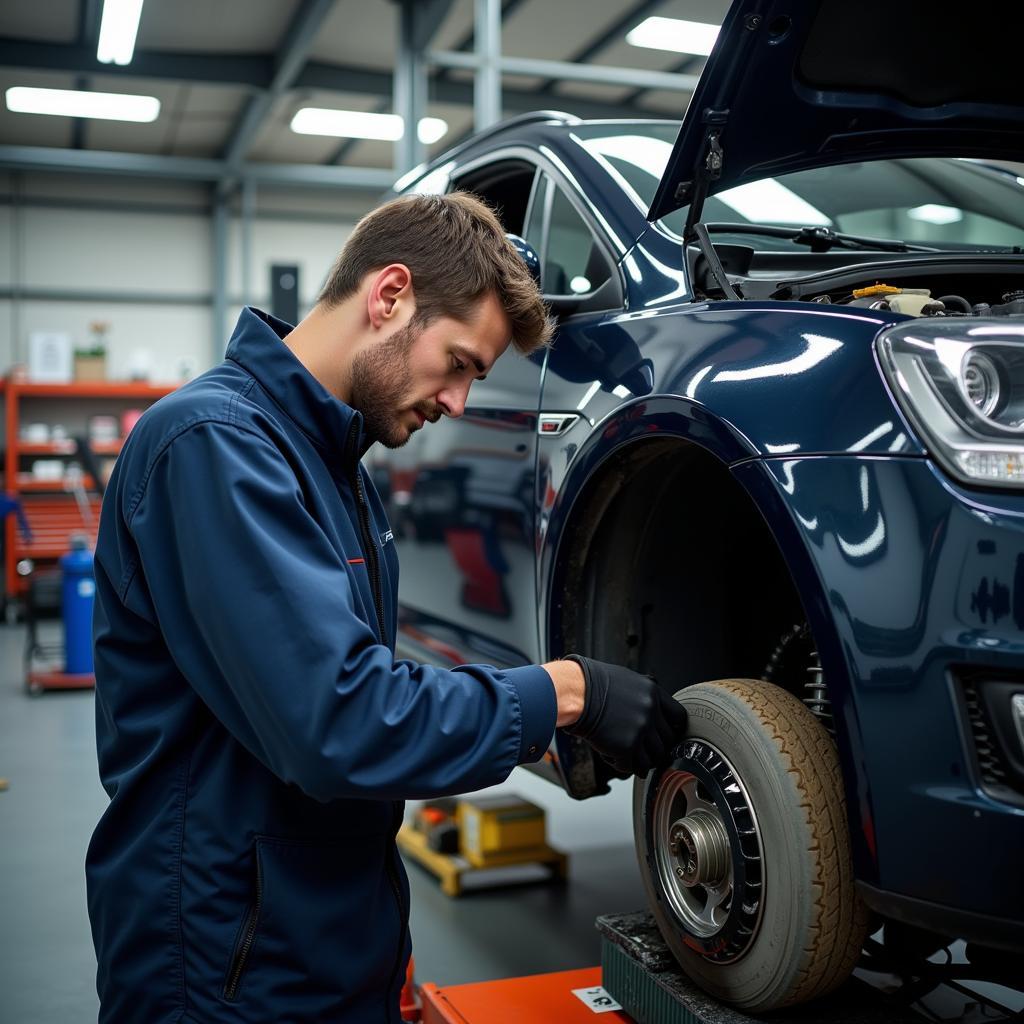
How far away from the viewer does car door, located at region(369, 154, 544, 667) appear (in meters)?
2.22

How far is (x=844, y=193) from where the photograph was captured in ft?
8.13

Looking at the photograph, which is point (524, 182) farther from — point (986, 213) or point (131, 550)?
point (131, 550)

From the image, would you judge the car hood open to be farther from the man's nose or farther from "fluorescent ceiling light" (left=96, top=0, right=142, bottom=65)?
"fluorescent ceiling light" (left=96, top=0, right=142, bottom=65)

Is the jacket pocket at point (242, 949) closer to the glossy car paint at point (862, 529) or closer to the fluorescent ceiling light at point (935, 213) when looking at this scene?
the glossy car paint at point (862, 529)

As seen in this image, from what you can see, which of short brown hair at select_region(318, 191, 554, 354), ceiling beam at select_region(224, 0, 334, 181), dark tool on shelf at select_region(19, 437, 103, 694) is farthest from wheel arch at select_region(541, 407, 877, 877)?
ceiling beam at select_region(224, 0, 334, 181)

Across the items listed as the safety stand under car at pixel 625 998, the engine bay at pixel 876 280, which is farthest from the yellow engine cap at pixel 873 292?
the safety stand under car at pixel 625 998

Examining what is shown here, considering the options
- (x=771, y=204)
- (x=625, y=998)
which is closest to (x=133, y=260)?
(x=771, y=204)

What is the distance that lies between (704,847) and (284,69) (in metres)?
8.04

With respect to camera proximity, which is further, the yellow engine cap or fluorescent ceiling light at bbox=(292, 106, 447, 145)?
fluorescent ceiling light at bbox=(292, 106, 447, 145)

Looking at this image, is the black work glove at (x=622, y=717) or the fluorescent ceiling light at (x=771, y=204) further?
the fluorescent ceiling light at (x=771, y=204)

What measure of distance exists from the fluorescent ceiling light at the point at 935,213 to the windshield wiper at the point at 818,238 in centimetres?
47

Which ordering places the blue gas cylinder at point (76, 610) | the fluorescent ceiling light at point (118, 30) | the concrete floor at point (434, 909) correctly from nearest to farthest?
the concrete floor at point (434, 909) → the blue gas cylinder at point (76, 610) → the fluorescent ceiling light at point (118, 30)

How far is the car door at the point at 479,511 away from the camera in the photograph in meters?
2.22

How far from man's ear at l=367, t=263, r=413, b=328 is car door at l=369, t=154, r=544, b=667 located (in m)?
0.82
